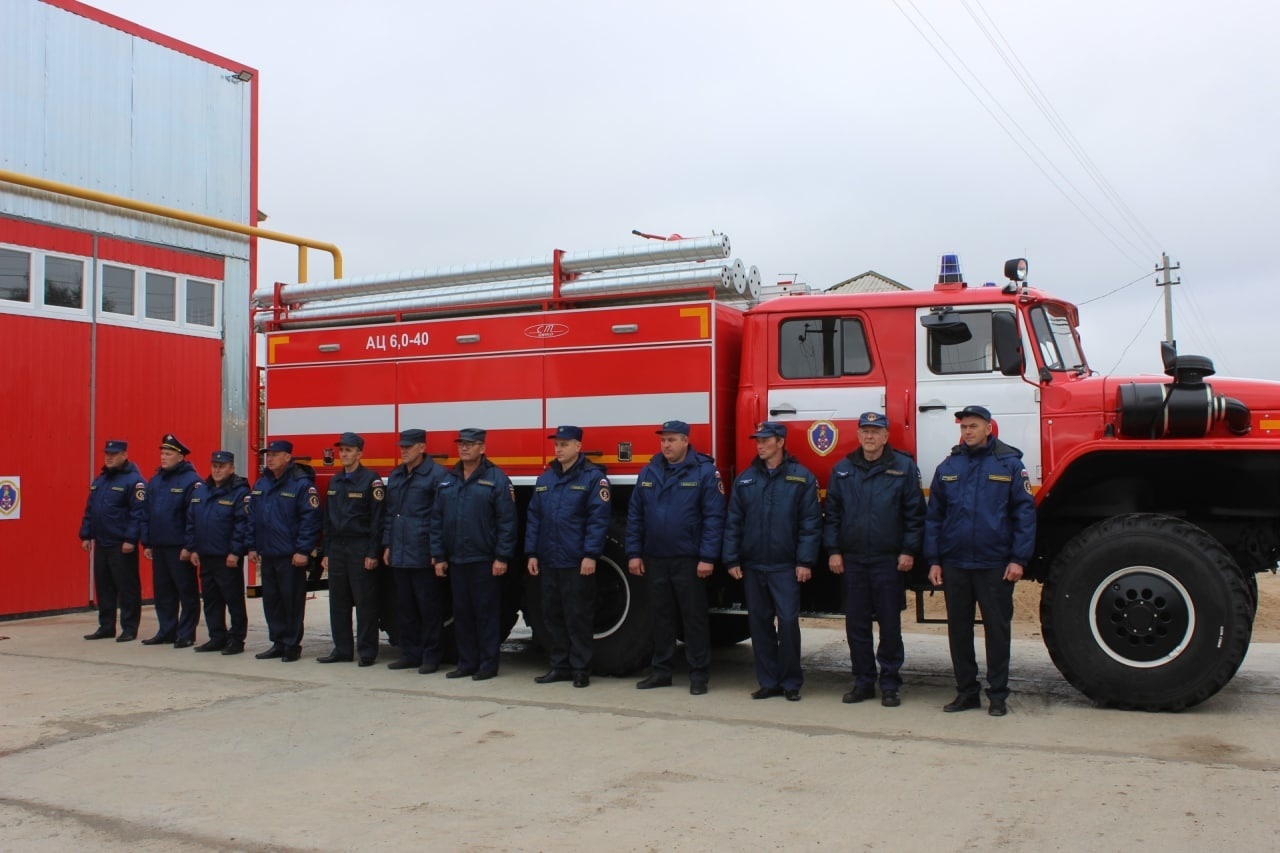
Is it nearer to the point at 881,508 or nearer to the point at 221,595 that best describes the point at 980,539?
the point at 881,508

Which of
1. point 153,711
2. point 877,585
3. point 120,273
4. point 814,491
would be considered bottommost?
point 153,711

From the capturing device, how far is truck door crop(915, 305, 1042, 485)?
300 inches

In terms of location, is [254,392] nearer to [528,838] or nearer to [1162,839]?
[528,838]

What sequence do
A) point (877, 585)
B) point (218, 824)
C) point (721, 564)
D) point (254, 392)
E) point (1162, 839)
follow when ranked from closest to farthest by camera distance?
point (1162, 839) < point (218, 824) < point (877, 585) < point (721, 564) < point (254, 392)

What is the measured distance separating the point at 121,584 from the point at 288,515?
→ 242 cm

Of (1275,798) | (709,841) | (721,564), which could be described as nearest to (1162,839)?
(1275,798)

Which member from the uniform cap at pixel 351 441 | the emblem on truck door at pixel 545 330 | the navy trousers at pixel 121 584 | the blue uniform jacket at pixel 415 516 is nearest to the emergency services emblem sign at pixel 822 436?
the emblem on truck door at pixel 545 330

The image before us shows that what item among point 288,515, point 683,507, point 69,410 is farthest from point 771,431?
point 69,410

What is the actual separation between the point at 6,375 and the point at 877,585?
9692 mm

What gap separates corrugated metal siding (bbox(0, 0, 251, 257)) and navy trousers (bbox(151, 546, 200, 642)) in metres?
4.66

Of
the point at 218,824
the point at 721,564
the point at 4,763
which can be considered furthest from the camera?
the point at 721,564

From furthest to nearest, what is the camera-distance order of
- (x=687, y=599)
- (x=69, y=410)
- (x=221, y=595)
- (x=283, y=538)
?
(x=69, y=410)
(x=221, y=595)
(x=283, y=538)
(x=687, y=599)

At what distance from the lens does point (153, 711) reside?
7.54 m

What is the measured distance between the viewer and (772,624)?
26.0 ft
